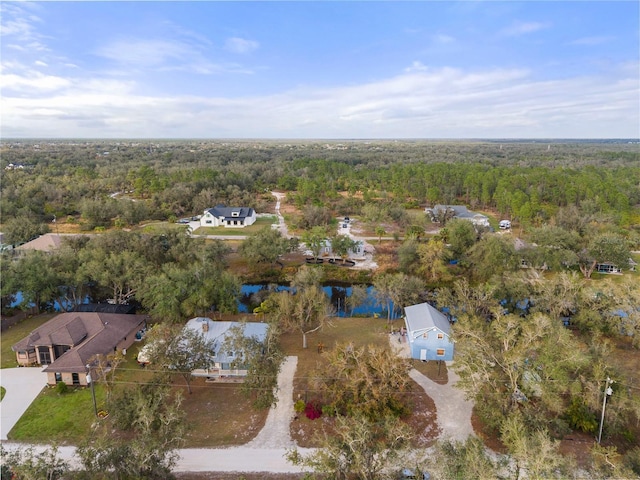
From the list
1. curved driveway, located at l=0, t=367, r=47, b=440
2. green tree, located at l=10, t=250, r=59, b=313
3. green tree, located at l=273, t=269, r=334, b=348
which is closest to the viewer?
curved driveway, located at l=0, t=367, r=47, b=440

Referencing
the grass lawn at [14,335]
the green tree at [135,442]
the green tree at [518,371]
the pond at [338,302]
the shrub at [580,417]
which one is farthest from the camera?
the pond at [338,302]

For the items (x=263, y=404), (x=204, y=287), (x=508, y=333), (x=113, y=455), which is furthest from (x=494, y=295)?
(x=113, y=455)

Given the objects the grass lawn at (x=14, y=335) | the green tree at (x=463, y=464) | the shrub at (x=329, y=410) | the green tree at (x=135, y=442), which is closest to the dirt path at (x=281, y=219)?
the grass lawn at (x=14, y=335)

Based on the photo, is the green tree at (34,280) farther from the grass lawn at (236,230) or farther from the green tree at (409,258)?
the green tree at (409,258)

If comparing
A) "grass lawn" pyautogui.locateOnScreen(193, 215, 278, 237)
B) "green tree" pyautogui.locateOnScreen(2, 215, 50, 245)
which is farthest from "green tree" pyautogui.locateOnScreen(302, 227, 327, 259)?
"green tree" pyautogui.locateOnScreen(2, 215, 50, 245)

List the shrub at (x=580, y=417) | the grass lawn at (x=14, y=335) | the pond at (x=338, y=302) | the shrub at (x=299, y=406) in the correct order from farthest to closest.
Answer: the pond at (x=338, y=302), the grass lawn at (x=14, y=335), the shrub at (x=299, y=406), the shrub at (x=580, y=417)

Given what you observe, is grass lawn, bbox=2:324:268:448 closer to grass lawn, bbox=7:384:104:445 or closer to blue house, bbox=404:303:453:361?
grass lawn, bbox=7:384:104:445

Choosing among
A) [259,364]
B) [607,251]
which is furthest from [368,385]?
[607,251]
